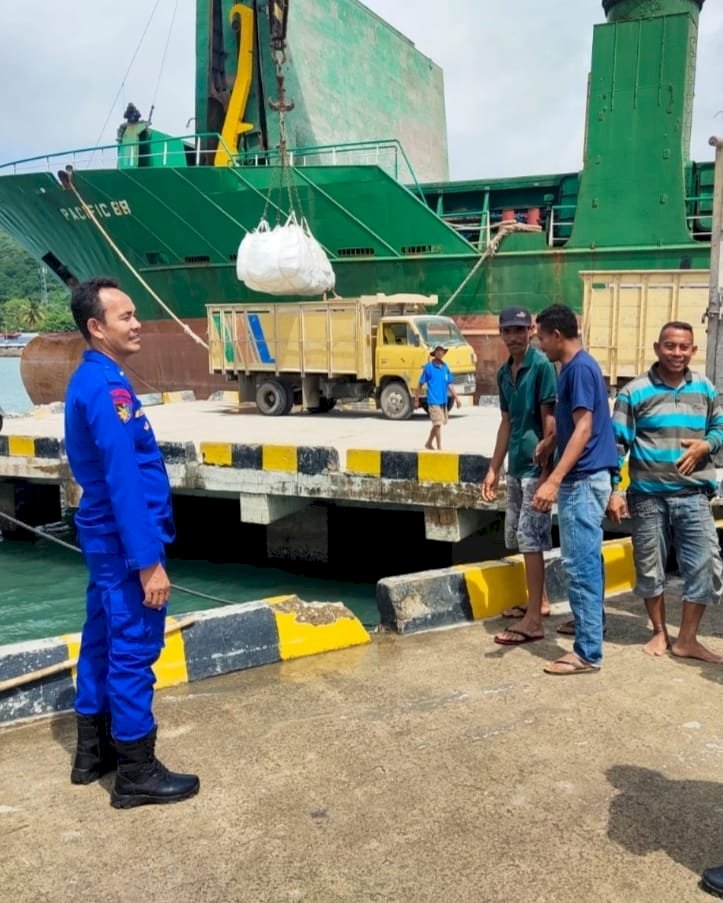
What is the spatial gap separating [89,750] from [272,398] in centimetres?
1134

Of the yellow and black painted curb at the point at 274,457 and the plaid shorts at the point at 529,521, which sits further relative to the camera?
the yellow and black painted curb at the point at 274,457

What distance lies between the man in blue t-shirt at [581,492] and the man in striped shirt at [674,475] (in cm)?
19

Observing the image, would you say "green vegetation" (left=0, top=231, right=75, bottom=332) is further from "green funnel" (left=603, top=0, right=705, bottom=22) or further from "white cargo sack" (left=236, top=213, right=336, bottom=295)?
"white cargo sack" (left=236, top=213, right=336, bottom=295)

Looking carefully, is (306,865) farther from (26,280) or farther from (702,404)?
(26,280)

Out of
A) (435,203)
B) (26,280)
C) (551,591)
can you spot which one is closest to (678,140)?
(435,203)

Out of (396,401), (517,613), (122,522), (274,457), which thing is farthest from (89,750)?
(396,401)

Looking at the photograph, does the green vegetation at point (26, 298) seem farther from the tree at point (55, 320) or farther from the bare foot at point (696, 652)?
the bare foot at point (696, 652)

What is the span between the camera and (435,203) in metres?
19.9

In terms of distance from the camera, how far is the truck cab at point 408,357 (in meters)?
12.8

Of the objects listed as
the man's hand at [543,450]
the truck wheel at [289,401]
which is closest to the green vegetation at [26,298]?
the truck wheel at [289,401]

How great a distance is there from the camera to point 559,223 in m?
17.0

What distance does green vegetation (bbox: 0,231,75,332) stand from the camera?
109 m

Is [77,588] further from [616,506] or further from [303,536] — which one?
[616,506]

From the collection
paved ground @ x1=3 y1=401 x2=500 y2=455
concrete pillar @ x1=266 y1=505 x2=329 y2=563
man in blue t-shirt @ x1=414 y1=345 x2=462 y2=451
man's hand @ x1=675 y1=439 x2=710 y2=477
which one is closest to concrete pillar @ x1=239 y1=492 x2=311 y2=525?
concrete pillar @ x1=266 y1=505 x2=329 y2=563
